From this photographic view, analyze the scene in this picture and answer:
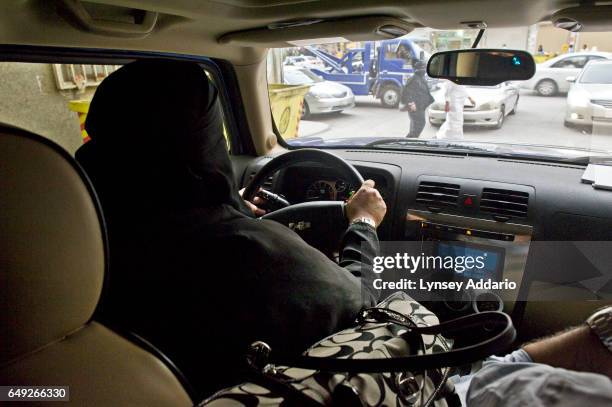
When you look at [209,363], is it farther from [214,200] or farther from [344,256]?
[344,256]

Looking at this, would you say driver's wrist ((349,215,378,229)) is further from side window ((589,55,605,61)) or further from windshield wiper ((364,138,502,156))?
side window ((589,55,605,61))

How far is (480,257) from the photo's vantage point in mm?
2420

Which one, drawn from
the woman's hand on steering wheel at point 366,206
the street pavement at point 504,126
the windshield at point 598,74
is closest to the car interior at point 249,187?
the woman's hand on steering wheel at point 366,206

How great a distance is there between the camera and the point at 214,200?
1.34 metres

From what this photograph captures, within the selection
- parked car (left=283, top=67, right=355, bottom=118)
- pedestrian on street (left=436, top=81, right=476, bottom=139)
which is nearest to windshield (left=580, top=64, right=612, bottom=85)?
pedestrian on street (left=436, top=81, right=476, bottom=139)

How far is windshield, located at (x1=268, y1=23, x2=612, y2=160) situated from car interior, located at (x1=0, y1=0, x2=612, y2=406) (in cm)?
15

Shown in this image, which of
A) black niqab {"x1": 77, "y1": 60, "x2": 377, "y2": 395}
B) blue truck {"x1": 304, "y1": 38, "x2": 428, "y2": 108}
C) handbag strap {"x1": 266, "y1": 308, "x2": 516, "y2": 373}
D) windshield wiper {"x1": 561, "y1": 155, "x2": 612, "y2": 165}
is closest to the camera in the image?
handbag strap {"x1": 266, "y1": 308, "x2": 516, "y2": 373}

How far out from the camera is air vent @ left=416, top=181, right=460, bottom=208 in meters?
2.47

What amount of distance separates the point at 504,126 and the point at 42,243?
3.22 meters

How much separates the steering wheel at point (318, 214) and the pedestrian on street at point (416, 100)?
1.42 metres

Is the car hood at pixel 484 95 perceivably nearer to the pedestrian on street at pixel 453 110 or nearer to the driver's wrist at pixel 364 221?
the pedestrian on street at pixel 453 110

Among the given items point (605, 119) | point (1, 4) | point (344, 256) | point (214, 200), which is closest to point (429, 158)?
point (605, 119)

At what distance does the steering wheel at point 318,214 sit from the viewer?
208 centimetres
